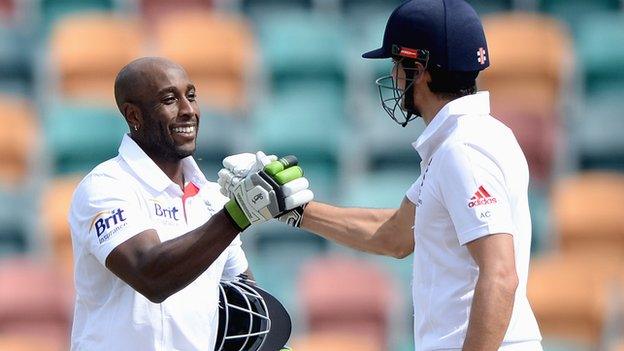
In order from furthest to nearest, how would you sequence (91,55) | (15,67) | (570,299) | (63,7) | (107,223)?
1. (63,7)
2. (15,67)
3. (91,55)
4. (570,299)
5. (107,223)

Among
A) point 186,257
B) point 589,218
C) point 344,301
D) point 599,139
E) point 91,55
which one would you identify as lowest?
point 344,301

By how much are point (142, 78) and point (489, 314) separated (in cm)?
115

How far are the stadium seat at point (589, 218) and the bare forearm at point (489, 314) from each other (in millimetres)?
3448

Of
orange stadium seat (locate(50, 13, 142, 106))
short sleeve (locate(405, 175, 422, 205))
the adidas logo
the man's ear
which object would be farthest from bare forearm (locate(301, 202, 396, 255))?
orange stadium seat (locate(50, 13, 142, 106))

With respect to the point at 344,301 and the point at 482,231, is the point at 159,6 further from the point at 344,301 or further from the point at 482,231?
the point at 482,231

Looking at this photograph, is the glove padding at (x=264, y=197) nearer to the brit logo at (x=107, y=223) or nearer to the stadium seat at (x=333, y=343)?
the brit logo at (x=107, y=223)

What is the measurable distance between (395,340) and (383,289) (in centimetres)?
27

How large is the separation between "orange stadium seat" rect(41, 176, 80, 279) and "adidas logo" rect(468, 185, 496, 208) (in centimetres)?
358

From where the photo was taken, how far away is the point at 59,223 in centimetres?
641

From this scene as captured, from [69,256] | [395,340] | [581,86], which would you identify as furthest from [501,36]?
[69,256]

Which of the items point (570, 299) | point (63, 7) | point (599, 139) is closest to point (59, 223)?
point (63, 7)

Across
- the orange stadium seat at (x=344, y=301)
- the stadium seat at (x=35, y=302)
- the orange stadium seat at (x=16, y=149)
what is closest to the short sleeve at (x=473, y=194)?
the orange stadium seat at (x=344, y=301)

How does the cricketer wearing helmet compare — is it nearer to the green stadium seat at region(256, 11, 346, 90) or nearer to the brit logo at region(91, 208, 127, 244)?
the brit logo at region(91, 208, 127, 244)

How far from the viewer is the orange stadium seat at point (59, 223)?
640 cm
